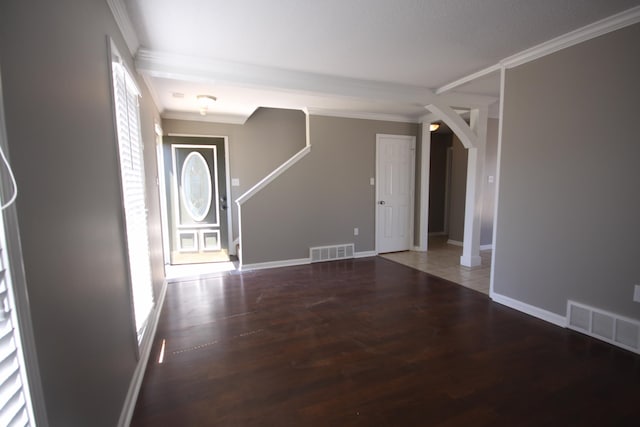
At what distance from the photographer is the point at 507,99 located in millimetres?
2969

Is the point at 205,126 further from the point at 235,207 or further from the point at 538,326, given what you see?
the point at 538,326

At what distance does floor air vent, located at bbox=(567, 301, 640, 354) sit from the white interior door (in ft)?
9.63

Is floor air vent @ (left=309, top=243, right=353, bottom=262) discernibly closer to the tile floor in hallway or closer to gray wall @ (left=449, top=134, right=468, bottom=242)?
the tile floor in hallway

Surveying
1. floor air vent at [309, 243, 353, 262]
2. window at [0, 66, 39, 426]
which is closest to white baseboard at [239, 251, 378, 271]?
floor air vent at [309, 243, 353, 262]

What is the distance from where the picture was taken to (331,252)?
15.9 ft

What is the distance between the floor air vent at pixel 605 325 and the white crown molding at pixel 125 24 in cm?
403

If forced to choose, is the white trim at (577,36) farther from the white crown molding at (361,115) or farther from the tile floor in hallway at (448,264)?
the tile floor in hallway at (448,264)

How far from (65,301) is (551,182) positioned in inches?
133

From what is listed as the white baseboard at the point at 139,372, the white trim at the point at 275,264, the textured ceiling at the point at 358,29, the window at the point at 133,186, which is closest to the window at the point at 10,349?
the white baseboard at the point at 139,372

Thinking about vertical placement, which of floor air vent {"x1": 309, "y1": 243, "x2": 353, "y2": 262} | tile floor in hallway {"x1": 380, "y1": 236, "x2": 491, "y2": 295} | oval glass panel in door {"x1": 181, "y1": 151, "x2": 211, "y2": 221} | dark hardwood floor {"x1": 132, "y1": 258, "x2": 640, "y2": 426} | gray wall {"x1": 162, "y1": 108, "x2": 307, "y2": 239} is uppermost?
gray wall {"x1": 162, "y1": 108, "x2": 307, "y2": 239}

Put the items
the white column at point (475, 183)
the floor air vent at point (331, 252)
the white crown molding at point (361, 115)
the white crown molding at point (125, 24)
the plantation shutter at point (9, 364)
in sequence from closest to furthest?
the plantation shutter at point (9, 364)
the white crown molding at point (125, 24)
the white column at point (475, 183)
the white crown molding at point (361, 115)
the floor air vent at point (331, 252)

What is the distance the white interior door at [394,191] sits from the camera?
202 inches

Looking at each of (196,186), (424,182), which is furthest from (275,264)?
(424,182)

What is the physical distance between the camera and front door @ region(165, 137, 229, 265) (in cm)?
491
